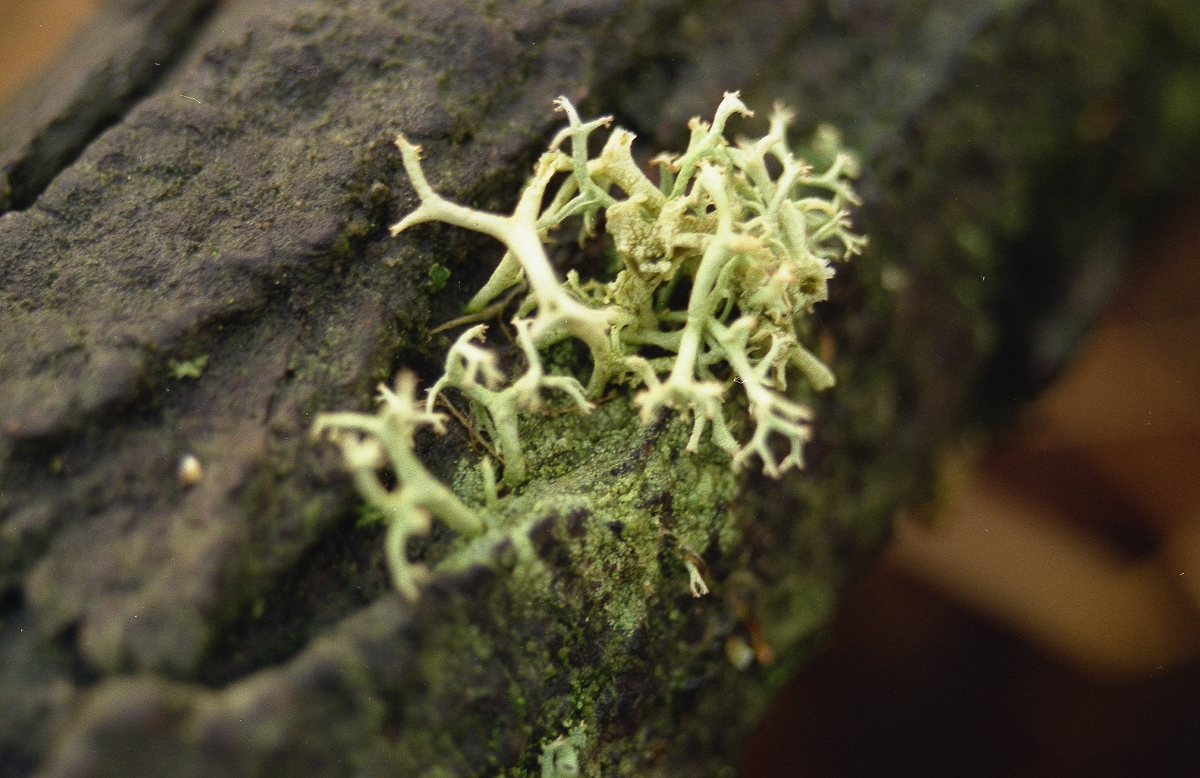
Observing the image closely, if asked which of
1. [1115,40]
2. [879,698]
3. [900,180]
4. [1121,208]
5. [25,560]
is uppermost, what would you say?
[25,560]

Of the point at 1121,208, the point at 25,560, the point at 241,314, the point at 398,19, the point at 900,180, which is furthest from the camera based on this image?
the point at 1121,208

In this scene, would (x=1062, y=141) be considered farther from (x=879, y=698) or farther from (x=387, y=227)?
(x=387, y=227)

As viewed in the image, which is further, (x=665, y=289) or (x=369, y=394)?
(x=665, y=289)

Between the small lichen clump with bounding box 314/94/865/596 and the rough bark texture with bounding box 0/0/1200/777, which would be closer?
the rough bark texture with bounding box 0/0/1200/777

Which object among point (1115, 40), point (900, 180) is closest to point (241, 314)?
point (900, 180)
